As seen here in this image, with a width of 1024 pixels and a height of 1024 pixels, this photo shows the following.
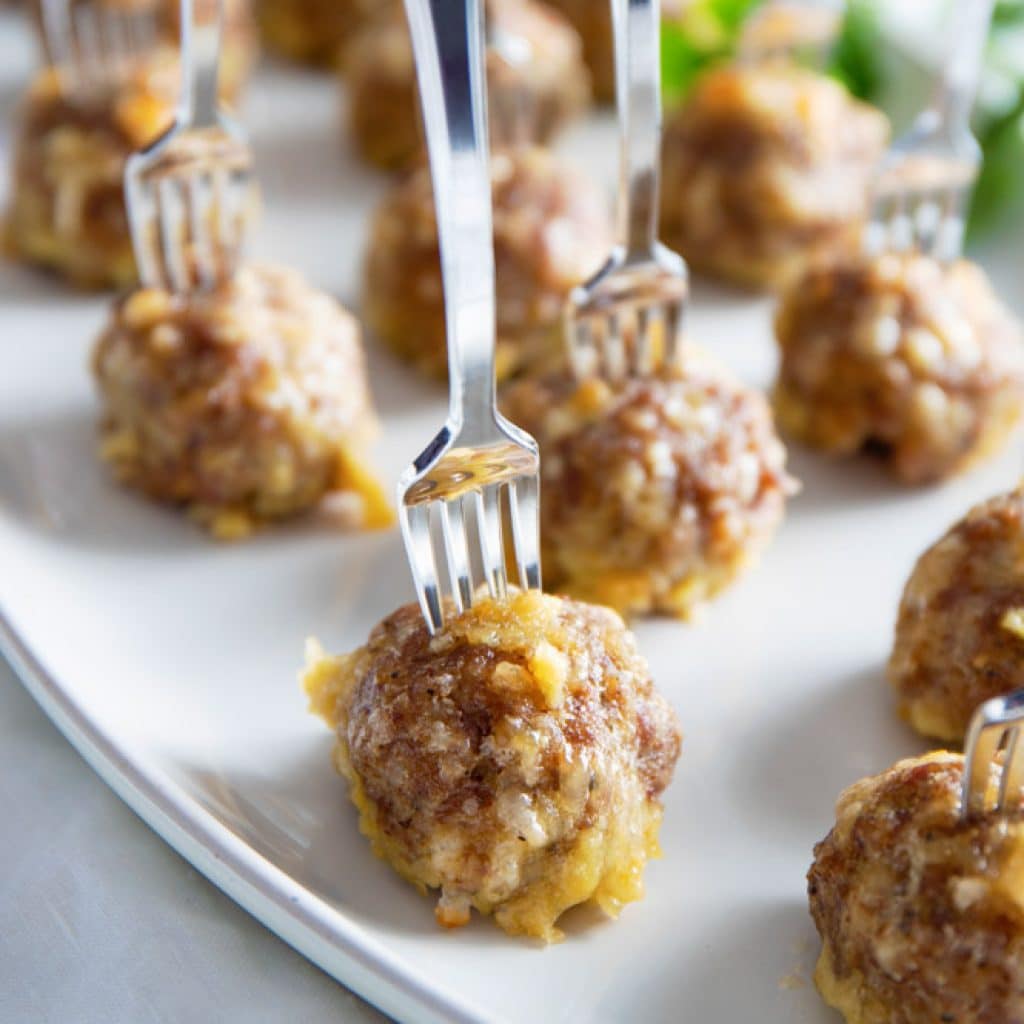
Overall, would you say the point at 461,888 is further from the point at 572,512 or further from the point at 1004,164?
the point at 1004,164

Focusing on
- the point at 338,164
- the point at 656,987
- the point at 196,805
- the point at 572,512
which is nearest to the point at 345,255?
the point at 338,164

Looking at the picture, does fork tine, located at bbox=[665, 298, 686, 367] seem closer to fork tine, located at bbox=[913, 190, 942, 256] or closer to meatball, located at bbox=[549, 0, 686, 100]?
fork tine, located at bbox=[913, 190, 942, 256]

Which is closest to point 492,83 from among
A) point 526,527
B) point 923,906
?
point 526,527

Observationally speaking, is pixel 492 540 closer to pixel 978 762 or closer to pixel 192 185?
pixel 978 762

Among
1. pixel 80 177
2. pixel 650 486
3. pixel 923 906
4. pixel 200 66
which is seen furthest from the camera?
pixel 80 177

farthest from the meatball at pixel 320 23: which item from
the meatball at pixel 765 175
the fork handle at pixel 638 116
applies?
the fork handle at pixel 638 116

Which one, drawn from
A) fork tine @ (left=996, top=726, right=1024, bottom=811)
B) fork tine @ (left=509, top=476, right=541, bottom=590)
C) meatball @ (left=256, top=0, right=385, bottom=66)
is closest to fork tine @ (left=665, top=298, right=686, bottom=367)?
fork tine @ (left=509, top=476, right=541, bottom=590)

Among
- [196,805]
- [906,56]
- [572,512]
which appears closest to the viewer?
[196,805]
